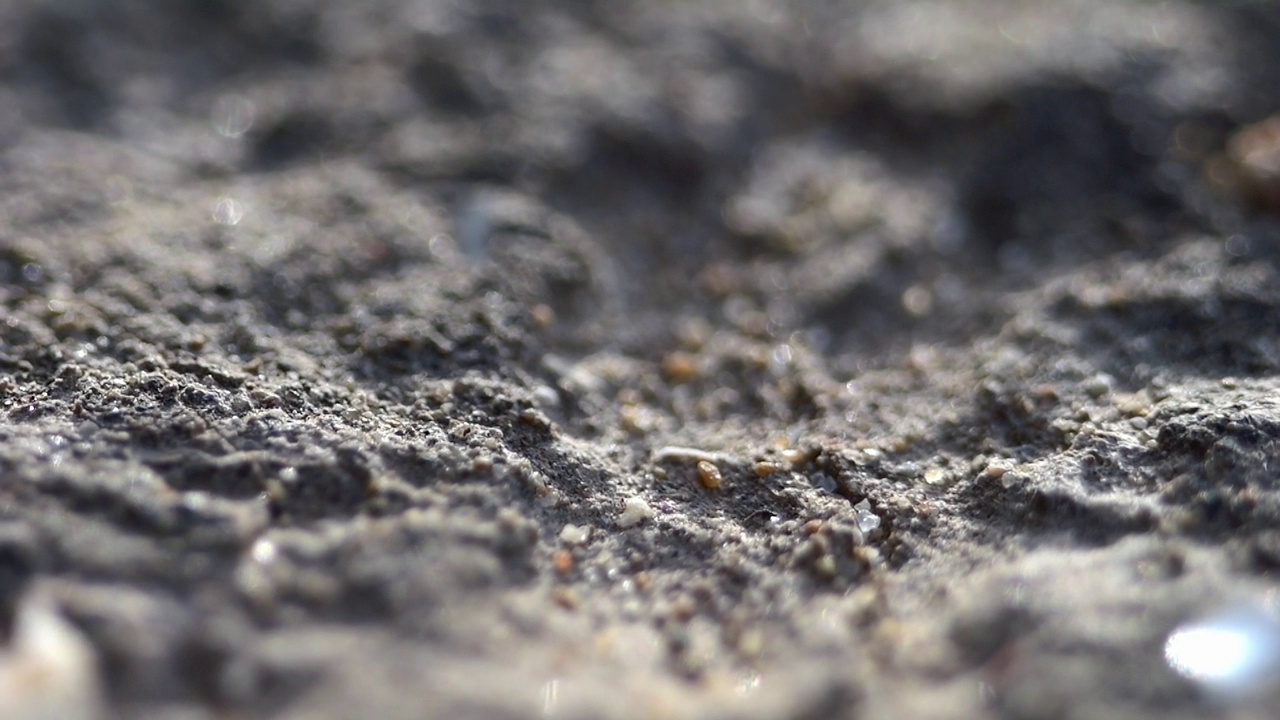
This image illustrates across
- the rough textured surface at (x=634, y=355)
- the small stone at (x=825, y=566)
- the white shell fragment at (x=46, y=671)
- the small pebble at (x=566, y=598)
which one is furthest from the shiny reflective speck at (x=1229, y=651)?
the white shell fragment at (x=46, y=671)

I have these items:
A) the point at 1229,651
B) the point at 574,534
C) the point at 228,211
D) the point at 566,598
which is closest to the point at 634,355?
the point at 574,534

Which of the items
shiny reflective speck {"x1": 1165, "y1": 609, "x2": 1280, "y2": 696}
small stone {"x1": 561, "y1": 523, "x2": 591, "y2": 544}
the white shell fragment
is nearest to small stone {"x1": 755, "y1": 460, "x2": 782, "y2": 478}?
small stone {"x1": 561, "y1": 523, "x2": 591, "y2": 544}

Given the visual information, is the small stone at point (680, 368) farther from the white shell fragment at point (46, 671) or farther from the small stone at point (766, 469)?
the white shell fragment at point (46, 671)

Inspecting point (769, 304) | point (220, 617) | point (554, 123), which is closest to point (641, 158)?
point (554, 123)

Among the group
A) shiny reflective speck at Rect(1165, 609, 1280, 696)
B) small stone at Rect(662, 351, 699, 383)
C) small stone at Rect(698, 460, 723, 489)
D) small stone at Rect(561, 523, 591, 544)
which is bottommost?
shiny reflective speck at Rect(1165, 609, 1280, 696)

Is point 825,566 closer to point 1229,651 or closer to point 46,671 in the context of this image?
point 1229,651

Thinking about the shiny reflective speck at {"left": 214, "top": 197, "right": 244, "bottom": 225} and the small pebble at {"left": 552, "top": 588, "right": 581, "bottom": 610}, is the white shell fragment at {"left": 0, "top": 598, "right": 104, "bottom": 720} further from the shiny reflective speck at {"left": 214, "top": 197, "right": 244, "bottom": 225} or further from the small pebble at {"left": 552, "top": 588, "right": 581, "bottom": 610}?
the shiny reflective speck at {"left": 214, "top": 197, "right": 244, "bottom": 225}
